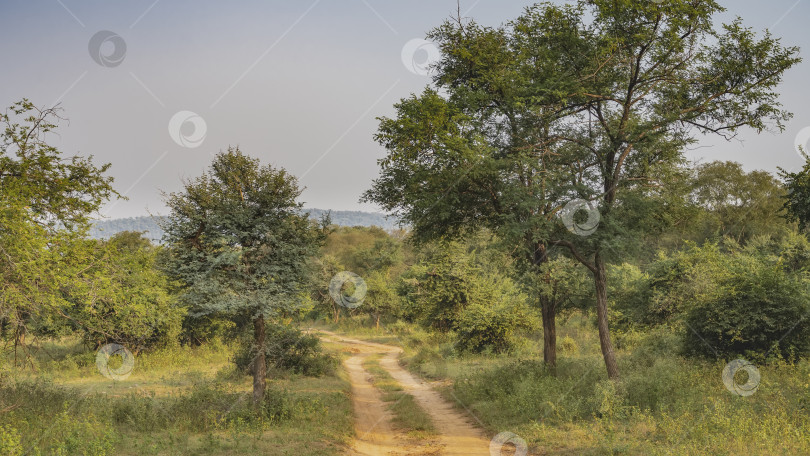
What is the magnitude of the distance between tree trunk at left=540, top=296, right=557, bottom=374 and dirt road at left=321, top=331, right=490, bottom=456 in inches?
158

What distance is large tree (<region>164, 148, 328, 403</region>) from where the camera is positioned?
14.9 meters

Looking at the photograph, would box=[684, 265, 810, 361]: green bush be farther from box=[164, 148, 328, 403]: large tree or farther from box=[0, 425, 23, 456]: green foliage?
box=[0, 425, 23, 456]: green foliage

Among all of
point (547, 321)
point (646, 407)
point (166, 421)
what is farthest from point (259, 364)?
point (646, 407)

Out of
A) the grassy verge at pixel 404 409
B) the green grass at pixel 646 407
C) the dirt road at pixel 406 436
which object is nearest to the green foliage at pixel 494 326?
the dirt road at pixel 406 436

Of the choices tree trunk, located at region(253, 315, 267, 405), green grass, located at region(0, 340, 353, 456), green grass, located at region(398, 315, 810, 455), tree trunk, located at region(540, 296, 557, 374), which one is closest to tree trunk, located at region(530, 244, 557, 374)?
tree trunk, located at region(540, 296, 557, 374)

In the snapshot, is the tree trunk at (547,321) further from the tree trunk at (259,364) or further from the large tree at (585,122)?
the tree trunk at (259,364)

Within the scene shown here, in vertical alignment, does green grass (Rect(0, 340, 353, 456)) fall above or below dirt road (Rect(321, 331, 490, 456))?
above

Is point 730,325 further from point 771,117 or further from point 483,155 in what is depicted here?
point 483,155

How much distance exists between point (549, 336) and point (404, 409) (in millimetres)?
6200

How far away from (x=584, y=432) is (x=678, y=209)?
8.47 metres

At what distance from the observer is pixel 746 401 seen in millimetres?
12617

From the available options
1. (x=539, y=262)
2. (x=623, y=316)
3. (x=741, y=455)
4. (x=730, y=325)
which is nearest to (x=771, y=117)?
(x=730, y=325)

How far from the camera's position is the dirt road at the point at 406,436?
1303cm

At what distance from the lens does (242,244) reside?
1566cm
